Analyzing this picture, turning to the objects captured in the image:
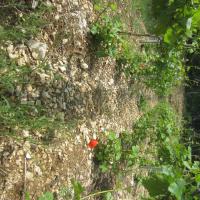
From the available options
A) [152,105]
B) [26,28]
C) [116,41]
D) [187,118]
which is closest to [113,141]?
[116,41]

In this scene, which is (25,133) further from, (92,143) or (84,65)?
(84,65)

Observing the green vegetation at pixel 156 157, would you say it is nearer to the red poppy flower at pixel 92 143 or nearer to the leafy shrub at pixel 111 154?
the leafy shrub at pixel 111 154

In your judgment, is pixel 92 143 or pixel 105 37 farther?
pixel 105 37

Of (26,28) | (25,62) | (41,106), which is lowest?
(41,106)

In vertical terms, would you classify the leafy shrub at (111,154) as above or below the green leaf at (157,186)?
below

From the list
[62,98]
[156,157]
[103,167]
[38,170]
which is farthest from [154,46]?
[38,170]

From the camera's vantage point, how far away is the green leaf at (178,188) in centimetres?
266

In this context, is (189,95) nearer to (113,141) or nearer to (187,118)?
(187,118)

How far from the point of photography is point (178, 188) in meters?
2.70

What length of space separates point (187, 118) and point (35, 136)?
326 inches

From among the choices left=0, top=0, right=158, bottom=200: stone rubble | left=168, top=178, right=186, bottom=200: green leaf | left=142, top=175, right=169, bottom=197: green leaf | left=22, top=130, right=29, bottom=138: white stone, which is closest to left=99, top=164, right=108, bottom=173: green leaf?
left=0, top=0, right=158, bottom=200: stone rubble

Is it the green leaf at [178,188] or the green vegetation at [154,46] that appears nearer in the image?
the green leaf at [178,188]

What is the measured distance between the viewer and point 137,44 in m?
6.98

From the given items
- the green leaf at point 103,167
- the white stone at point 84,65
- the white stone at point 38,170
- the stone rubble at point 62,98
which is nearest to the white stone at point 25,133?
the stone rubble at point 62,98
